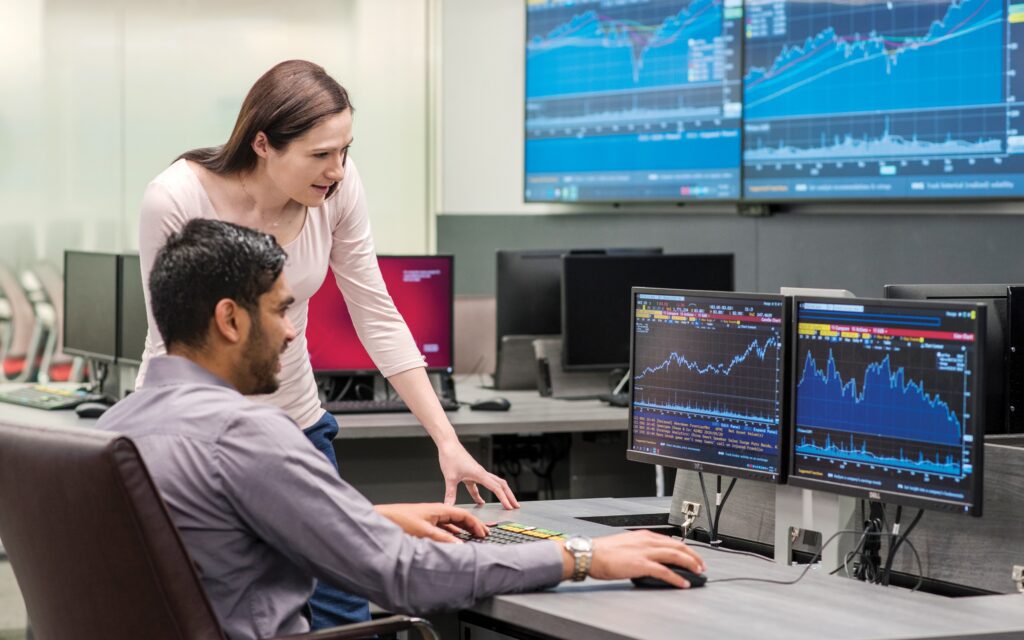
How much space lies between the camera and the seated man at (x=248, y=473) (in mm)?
1641

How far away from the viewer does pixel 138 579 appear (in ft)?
5.19

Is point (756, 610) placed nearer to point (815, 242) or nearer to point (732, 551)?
point (732, 551)

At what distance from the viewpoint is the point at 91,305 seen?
173 inches

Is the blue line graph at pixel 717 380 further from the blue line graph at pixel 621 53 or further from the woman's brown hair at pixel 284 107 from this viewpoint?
the blue line graph at pixel 621 53

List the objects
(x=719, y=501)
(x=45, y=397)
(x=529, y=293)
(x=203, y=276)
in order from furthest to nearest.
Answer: (x=529, y=293), (x=45, y=397), (x=719, y=501), (x=203, y=276)

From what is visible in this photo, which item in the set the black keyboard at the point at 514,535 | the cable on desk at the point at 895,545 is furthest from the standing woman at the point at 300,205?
the cable on desk at the point at 895,545

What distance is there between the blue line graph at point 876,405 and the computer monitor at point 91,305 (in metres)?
2.75

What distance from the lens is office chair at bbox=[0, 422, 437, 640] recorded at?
155 cm

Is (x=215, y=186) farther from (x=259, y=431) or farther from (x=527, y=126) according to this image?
(x=527, y=126)

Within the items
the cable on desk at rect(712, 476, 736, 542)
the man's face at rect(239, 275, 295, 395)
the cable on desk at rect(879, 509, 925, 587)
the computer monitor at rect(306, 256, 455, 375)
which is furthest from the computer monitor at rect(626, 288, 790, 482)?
the computer monitor at rect(306, 256, 455, 375)

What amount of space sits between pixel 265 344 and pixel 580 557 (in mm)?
543

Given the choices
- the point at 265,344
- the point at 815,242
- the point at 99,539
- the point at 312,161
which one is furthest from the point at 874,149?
the point at 99,539

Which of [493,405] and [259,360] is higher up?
[259,360]

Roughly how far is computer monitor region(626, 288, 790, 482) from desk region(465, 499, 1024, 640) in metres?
0.25
